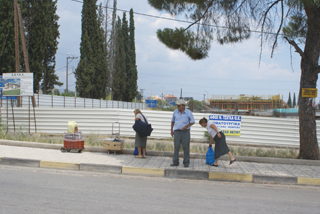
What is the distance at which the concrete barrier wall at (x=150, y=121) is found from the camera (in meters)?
14.2

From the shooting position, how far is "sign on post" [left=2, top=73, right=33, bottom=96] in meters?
13.9

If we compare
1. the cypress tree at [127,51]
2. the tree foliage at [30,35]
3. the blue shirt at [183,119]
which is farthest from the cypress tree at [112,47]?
the blue shirt at [183,119]

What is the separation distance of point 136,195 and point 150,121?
9085 millimetres

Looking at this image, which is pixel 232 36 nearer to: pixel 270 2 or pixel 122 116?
pixel 270 2

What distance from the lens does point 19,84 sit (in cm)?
1395

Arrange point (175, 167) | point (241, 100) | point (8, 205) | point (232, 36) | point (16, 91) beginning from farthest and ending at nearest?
point (241, 100)
point (16, 91)
point (232, 36)
point (175, 167)
point (8, 205)

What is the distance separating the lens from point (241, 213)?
456 centimetres

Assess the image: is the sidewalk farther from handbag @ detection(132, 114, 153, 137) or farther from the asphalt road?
handbag @ detection(132, 114, 153, 137)

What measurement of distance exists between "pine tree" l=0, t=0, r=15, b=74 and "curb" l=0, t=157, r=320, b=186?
711 inches

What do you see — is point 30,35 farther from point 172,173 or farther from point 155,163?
point 172,173

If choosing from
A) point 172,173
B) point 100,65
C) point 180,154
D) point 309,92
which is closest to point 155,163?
point 172,173

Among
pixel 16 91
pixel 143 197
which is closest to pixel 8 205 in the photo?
pixel 143 197

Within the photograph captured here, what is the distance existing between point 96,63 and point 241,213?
3635cm

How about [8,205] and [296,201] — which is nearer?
[8,205]
